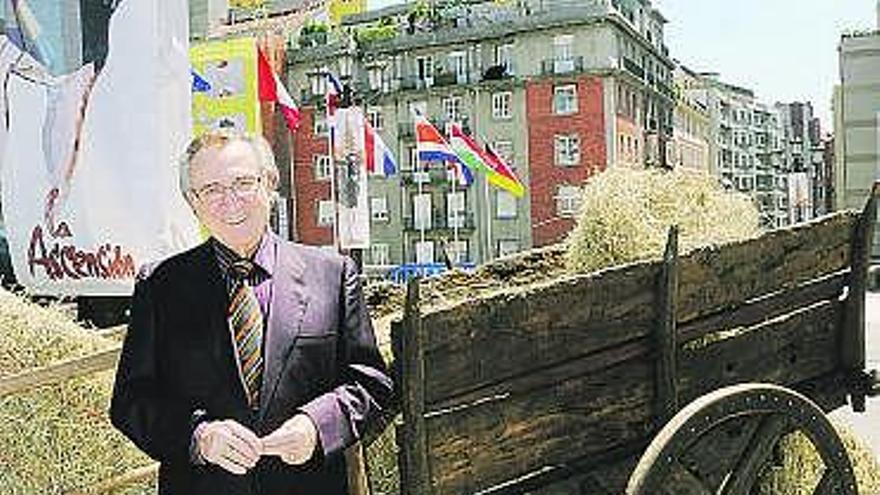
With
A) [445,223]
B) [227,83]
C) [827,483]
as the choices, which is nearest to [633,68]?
[445,223]

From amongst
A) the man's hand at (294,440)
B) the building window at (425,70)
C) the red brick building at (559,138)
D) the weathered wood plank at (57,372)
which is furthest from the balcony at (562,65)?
the man's hand at (294,440)

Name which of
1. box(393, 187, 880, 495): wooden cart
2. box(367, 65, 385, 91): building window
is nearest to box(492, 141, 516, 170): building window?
box(367, 65, 385, 91): building window

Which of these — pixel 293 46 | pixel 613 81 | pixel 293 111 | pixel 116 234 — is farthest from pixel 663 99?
pixel 116 234

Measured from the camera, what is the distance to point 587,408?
12.0 feet

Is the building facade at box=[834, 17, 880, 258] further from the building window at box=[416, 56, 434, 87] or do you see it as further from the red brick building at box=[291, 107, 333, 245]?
the red brick building at box=[291, 107, 333, 245]

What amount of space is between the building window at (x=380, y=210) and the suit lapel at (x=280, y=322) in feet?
170

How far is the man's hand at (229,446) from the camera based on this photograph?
255cm

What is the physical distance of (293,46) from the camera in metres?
57.2

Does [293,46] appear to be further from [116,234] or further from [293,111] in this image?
[116,234]

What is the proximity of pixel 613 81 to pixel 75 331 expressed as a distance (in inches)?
1963

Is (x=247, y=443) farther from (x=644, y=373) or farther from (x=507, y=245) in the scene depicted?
(x=507, y=245)

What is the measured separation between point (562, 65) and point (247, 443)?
50.9 metres

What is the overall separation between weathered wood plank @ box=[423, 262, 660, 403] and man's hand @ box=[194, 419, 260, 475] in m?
0.72

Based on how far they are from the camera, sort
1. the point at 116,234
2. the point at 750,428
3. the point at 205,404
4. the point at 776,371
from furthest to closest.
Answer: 1. the point at 116,234
2. the point at 776,371
3. the point at 750,428
4. the point at 205,404
